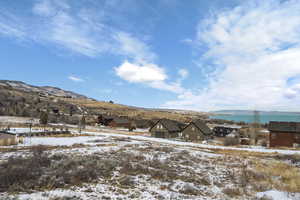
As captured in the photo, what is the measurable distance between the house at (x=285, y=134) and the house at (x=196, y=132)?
16311 mm

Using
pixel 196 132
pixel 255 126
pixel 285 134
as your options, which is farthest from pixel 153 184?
pixel 255 126

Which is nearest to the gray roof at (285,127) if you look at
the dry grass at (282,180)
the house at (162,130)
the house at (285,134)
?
the house at (285,134)

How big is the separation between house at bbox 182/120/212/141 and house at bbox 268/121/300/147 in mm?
16311

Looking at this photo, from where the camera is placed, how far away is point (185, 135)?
5872 centimetres

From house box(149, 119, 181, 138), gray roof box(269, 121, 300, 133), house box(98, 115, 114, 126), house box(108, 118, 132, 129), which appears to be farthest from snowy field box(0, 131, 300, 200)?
house box(98, 115, 114, 126)

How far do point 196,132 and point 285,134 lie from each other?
21767 millimetres

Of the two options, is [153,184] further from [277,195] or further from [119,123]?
[119,123]

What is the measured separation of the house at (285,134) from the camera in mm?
46250

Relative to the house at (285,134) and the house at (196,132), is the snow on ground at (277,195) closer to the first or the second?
the house at (285,134)

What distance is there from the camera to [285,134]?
47.3 m

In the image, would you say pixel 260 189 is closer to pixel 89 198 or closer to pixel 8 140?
pixel 89 198

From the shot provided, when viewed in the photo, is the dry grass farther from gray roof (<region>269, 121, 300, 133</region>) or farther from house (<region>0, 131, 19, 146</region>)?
gray roof (<region>269, 121, 300, 133</region>)

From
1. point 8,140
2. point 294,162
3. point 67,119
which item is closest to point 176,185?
point 294,162

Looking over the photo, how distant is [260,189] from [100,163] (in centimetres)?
1168
